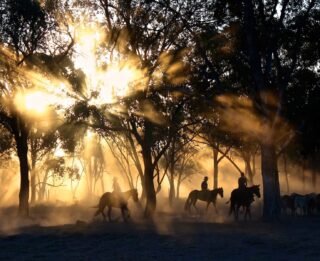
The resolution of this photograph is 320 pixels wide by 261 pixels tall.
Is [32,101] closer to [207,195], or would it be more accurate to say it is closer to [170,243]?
[207,195]

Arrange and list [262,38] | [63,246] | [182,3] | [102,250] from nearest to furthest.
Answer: [102,250]
[63,246]
[262,38]
[182,3]

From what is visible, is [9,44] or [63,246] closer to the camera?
[63,246]

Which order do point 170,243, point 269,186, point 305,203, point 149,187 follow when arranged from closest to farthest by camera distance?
1. point 170,243
2. point 269,186
3. point 149,187
4. point 305,203

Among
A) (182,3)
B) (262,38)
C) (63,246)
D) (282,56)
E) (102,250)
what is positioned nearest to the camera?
(102,250)

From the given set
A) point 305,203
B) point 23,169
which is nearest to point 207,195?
point 305,203

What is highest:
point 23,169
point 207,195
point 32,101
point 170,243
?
point 32,101

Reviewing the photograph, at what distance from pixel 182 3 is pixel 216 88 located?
5.36m

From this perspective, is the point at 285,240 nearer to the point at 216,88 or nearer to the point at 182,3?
the point at 216,88

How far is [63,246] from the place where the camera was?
20.3m

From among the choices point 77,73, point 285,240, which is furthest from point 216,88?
point 285,240

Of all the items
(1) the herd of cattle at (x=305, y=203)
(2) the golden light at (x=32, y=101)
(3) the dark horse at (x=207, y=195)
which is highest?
(2) the golden light at (x=32, y=101)

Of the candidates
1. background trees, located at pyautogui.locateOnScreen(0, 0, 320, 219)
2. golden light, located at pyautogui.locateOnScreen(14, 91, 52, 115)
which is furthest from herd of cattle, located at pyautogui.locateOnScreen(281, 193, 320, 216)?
golden light, located at pyautogui.locateOnScreen(14, 91, 52, 115)

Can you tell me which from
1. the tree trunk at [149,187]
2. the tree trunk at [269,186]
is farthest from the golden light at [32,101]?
the tree trunk at [269,186]

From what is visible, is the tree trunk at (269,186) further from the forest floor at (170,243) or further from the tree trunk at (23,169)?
the tree trunk at (23,169)
